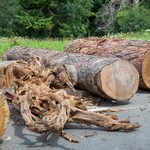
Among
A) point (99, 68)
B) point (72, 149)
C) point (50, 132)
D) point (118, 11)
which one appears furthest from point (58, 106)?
point (118, 11)

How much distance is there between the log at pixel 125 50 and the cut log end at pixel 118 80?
0.86 meters

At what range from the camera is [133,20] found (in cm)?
2852

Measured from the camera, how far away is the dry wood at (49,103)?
524cm

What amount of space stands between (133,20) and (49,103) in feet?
76.0

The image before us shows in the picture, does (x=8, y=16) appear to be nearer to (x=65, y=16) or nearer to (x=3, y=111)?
(x=65, y=16)

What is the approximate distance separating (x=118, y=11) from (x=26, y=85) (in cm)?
2548

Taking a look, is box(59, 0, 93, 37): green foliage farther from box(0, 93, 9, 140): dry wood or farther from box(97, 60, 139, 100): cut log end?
box(0, 93, 9, 140): dry wood

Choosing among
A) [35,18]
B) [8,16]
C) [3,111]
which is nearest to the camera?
[3,111]

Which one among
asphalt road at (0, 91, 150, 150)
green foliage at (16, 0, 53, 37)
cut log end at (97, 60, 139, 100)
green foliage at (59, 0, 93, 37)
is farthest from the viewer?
green foliage at (59, 0, 93, 37)

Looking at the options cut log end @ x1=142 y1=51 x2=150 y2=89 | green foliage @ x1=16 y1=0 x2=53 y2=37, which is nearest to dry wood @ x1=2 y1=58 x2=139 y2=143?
cut log end @ x1=142 y1=51 x2=150 y2=89

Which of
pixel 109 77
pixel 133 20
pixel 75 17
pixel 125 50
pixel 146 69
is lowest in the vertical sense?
pixel 75 17

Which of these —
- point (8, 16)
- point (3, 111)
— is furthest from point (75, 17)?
point (3, 111)

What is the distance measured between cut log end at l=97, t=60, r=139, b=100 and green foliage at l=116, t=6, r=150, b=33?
2065 centimetres

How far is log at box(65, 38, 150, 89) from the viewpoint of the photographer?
8.17 meters
